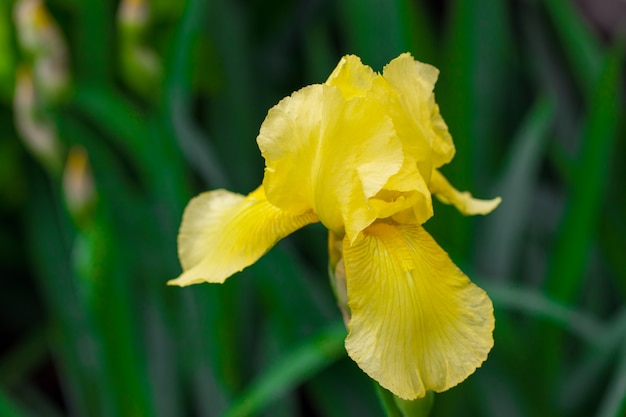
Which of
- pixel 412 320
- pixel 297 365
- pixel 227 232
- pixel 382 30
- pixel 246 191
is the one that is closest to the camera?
pixel 412 320

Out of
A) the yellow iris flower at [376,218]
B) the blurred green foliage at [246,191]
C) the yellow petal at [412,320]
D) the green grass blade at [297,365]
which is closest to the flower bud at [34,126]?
the blurred green foliage at [246,191]

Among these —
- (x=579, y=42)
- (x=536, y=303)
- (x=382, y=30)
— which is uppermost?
(x=382, y=30)

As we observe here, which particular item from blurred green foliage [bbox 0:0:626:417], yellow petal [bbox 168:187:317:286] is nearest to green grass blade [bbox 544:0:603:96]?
blurred green foliage [bbox 0:0:626:417]

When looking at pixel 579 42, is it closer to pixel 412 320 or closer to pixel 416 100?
pixel 416 100

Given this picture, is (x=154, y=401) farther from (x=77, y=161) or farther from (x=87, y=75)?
(x=87, y=75)

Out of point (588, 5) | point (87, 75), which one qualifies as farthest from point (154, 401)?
point (588, 5)

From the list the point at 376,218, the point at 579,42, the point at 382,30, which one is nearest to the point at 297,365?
the point at 376,218
